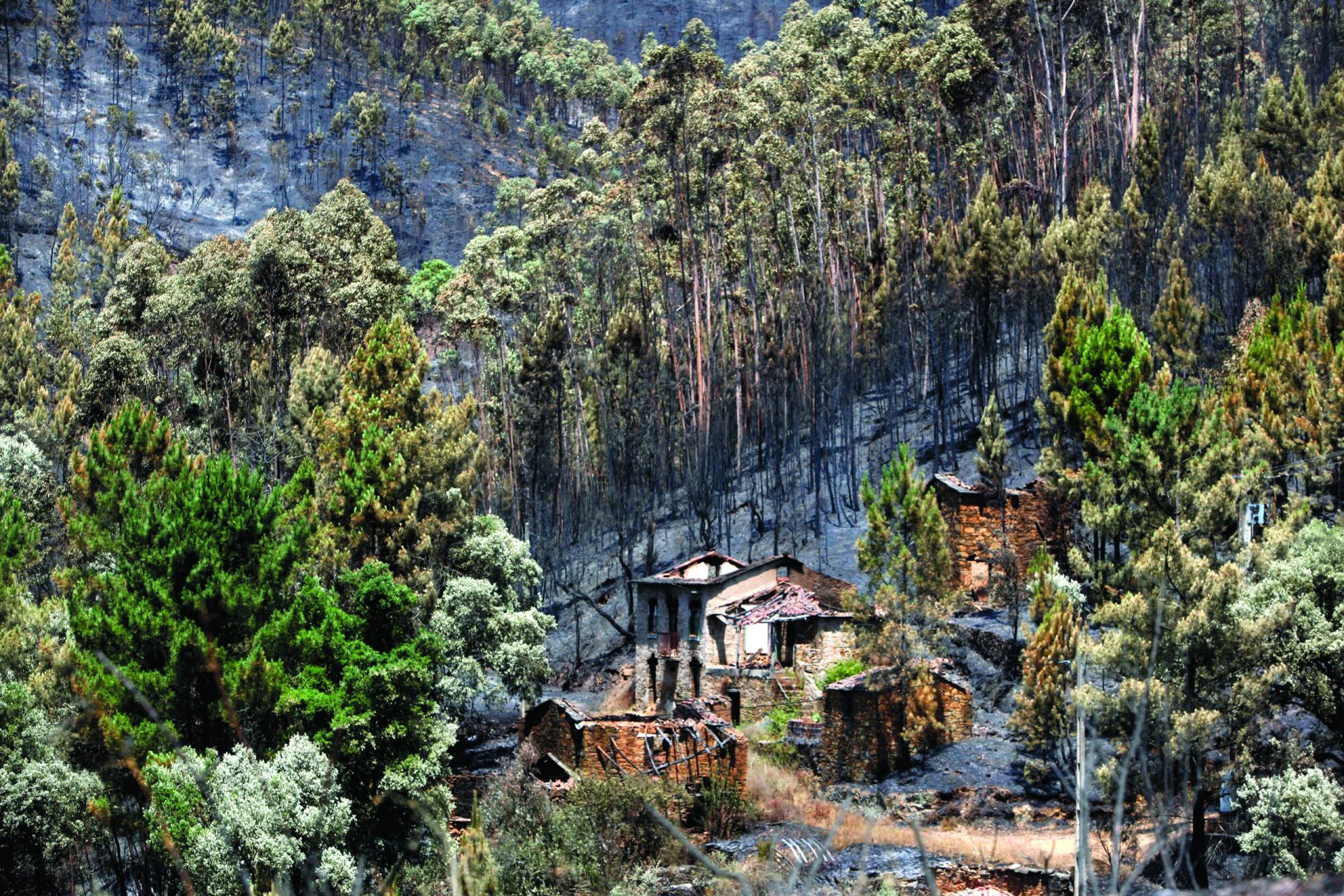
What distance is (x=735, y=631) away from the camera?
51.7m

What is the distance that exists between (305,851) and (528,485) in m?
42.7

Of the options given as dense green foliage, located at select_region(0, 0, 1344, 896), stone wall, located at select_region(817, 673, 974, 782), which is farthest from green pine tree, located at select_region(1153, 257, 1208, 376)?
stone wall, located at select_region(817, 673, 974, 782)

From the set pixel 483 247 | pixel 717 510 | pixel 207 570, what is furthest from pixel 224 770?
pixel 483 247

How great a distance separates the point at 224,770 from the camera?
33594mm

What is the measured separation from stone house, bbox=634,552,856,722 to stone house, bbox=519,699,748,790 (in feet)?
23.3

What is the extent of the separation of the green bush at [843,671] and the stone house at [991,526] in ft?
19.9

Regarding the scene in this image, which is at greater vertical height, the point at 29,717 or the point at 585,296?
the point at 585,296

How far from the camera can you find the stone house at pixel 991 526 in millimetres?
52125

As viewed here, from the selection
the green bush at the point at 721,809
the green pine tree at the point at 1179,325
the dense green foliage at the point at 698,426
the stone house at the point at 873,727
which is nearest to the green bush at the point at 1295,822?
the dense green foliage at the point at 698,426

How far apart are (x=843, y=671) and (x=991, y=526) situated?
811 centimetres

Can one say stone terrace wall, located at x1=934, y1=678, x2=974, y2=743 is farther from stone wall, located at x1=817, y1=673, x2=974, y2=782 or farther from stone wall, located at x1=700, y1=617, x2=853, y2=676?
stone wall, located at x1=700, y1=617, x2=853, y2=676

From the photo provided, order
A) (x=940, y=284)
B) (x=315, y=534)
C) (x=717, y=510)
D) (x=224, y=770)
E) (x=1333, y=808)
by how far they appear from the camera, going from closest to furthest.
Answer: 1. (x=1333, y=808)
2. (x=224, y=770)
3. (x=315, y=534)
4. (x=717, y=510)
5. (x=940, y=284)

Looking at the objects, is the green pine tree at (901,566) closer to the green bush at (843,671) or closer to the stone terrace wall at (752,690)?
the green bush at (843,671)

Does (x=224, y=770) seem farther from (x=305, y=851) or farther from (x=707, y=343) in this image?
(x=707, y=343)
